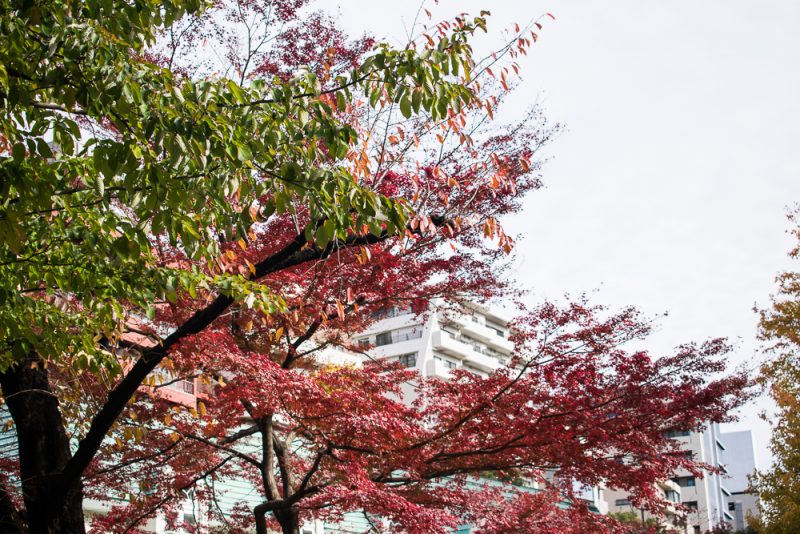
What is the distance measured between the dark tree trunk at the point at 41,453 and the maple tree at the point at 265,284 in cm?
2

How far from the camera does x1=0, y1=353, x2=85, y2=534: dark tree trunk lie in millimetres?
7746

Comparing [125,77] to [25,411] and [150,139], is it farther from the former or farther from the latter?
[25,411]

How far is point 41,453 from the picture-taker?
8.03m

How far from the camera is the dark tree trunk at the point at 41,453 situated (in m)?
7.75

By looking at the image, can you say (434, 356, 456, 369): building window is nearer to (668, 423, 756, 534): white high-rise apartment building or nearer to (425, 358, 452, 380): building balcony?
(425, 358, 452, 380): building balcony

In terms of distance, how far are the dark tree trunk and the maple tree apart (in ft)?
0.07

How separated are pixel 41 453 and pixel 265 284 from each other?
141 inches

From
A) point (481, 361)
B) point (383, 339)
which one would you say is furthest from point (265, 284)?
point (481, 361)

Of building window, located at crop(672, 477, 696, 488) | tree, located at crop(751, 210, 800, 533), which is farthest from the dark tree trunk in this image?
building window, located at crop(672, 477, 696, 488)

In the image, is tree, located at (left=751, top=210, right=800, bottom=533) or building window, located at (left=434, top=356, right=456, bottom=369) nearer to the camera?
tree, located at (left=751, top=210, right=800, bottom=533)

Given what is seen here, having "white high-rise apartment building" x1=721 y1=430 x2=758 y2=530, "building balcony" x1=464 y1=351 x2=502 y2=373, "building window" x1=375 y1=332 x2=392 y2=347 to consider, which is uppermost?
"building window" x1=375 y1=332 x2=392 y2=347

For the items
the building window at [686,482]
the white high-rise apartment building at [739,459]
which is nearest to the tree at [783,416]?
the building window at [686,482]

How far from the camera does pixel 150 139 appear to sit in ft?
16.4

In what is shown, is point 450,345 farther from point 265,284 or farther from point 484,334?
point 265,284
